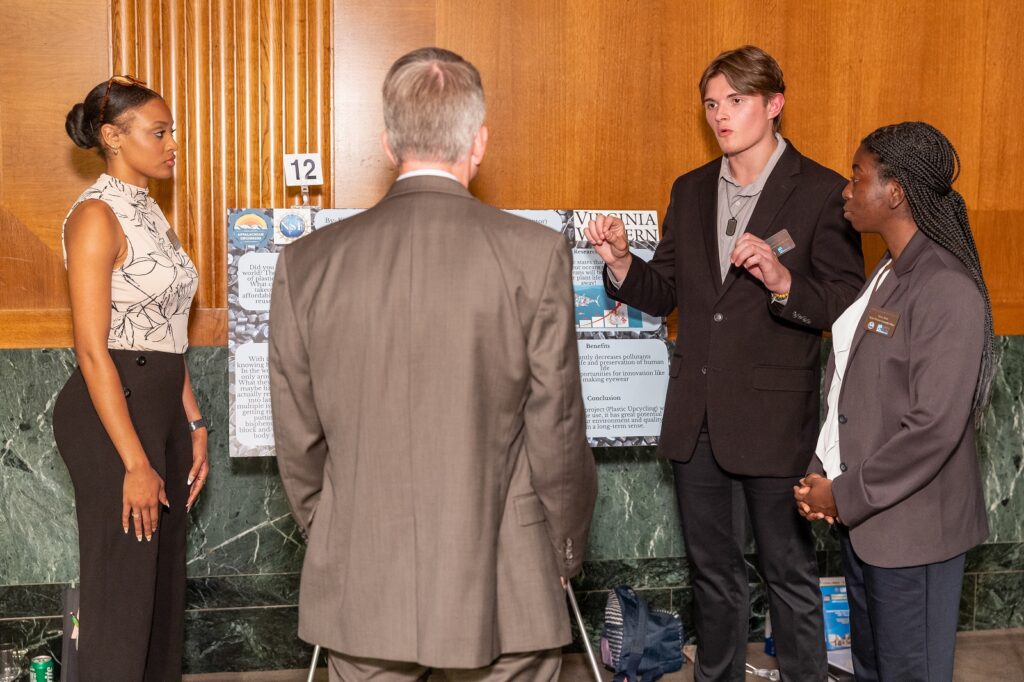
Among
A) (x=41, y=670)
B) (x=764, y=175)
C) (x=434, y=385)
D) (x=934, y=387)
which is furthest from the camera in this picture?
(x=41, y=670)

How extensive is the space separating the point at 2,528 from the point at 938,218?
309 centimetres

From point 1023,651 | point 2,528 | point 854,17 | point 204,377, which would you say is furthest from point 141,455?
point 1023,651

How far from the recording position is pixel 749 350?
2.82 meters

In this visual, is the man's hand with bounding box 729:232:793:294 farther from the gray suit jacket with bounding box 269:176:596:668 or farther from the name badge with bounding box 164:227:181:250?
the name badge with bounding box 164:227:181:250

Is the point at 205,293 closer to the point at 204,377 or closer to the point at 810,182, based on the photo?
the point at 204,377

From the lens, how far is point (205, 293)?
11.4 feet

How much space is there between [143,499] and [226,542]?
3.43 ft

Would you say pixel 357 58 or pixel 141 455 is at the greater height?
pixel 357 58

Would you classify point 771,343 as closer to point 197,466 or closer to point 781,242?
point 781,242

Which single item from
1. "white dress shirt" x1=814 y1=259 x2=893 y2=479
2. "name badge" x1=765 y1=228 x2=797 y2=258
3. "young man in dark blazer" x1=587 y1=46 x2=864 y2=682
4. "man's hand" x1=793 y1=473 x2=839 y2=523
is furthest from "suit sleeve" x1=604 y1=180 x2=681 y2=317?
"man's hand" x1=793 y1=473 x2=839 y2=523

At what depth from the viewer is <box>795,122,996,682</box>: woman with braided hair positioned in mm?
2189

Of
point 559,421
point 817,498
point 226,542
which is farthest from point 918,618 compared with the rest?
point 226,542

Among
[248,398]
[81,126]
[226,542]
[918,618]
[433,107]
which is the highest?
[81,126]

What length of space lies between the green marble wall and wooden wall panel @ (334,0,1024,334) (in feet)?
3.43
